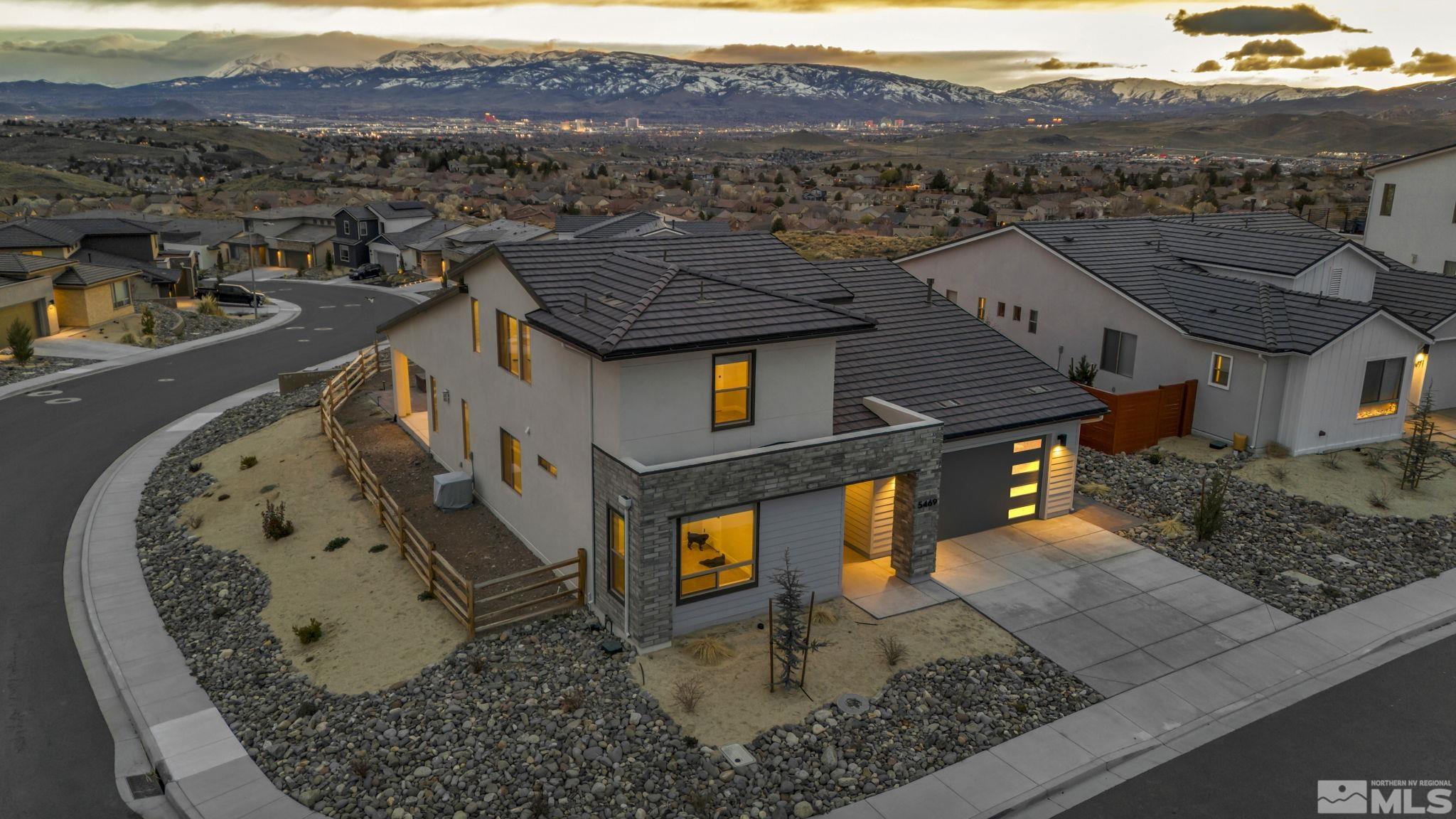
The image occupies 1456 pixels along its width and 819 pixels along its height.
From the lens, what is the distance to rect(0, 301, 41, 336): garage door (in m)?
47.2

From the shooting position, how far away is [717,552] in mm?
18047

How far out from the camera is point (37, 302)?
50.7 metres

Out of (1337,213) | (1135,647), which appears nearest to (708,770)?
(1135,647)

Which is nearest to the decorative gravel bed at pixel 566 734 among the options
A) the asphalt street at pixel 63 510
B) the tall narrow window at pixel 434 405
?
the asphalt street at pixel 63 510

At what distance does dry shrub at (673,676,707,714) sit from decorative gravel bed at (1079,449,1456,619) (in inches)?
470

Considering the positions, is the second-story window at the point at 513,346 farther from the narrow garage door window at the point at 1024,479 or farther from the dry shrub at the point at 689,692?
the narrow garage door window at the point at 1024,479

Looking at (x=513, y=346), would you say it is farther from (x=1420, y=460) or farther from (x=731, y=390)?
(x=1420, y=460)

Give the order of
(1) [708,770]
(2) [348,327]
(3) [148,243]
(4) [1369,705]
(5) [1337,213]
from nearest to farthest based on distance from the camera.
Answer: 1. (1) [708,770]
2. (4) [1369,705]
3. (2) [348,327]
4. (3) [148,243]
5. (5) [1337,213]

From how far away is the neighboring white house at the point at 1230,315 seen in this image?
27.7m

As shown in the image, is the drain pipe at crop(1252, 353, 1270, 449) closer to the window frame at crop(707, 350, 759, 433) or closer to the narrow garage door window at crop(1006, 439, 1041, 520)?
the narrow garage door window at crop(1006, 439, 1041, 520)

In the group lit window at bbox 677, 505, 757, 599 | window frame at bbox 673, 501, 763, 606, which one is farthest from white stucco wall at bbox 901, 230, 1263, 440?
lit window at bbox 677, 505, 757, 599

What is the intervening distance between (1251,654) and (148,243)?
242ft

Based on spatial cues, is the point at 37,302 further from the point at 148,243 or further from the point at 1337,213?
the point at 1337,213

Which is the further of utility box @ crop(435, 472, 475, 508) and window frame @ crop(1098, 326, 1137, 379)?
window frame @ crop(1098, 326, 1137, 379)
